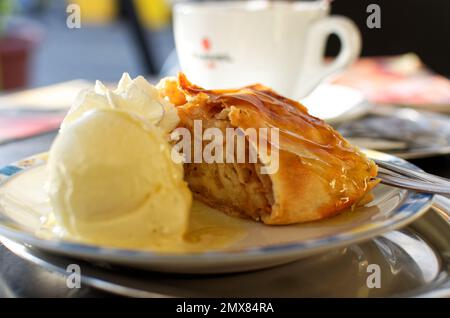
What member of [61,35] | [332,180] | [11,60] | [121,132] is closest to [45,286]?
[121,132]

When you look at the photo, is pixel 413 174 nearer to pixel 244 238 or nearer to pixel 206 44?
pixel 244 238

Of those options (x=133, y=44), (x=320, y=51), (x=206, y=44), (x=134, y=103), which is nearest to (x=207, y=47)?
(x=206, y=44)

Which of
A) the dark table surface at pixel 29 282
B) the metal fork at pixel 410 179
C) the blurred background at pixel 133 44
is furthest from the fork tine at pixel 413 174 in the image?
the blurred background at pixel 133 44

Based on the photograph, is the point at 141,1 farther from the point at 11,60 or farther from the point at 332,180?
the point at 332,180

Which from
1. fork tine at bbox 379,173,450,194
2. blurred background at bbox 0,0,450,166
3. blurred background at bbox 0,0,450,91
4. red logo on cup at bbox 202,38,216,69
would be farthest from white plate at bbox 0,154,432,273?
blurred background at bbox 0,0,450,91

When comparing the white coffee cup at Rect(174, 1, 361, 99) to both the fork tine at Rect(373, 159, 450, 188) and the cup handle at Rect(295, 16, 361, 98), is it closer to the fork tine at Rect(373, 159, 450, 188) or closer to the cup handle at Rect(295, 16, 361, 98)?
the cup handle at Rect(295, 16, 361, 98)

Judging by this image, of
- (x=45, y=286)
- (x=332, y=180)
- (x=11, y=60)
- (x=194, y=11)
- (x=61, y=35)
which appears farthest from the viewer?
(x=61, y=35)
